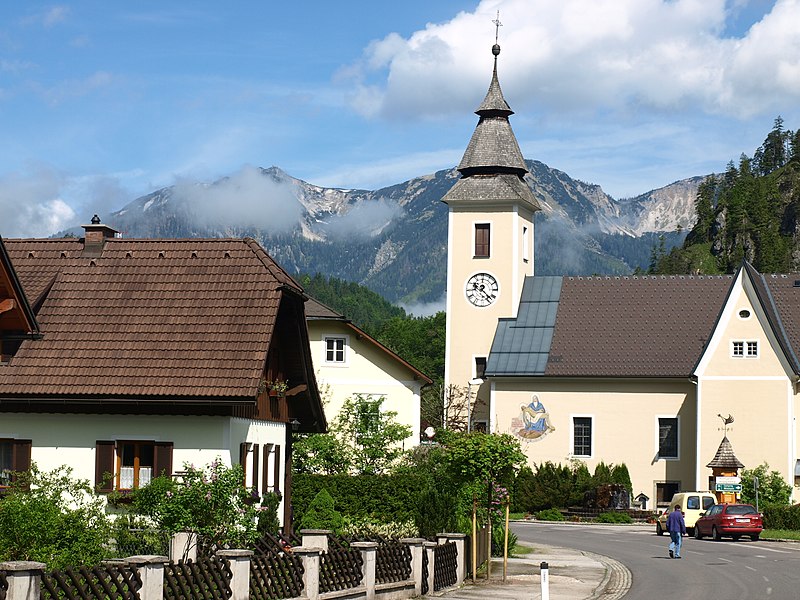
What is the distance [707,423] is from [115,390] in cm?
3589

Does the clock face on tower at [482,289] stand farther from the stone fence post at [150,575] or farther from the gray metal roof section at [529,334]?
the stone fence post at [150,575]

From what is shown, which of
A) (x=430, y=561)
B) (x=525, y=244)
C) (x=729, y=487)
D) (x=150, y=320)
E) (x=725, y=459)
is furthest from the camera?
(x=525, y=244)

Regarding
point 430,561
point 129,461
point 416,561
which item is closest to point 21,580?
point 416,561

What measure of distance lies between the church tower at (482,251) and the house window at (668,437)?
947 centimetres

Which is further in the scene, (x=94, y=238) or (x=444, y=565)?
(x=94, y=238)

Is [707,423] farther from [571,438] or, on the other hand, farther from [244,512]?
[244,512]

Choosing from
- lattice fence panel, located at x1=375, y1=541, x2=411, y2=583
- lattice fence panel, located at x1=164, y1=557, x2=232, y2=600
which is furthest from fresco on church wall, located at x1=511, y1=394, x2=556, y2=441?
lattice fence panel, located at x1=164, y1=557, x2=232, y2=600

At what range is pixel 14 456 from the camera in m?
29.5

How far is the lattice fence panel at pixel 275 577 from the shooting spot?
18172 mm

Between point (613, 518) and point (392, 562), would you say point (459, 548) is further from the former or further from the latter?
point (613, 518)

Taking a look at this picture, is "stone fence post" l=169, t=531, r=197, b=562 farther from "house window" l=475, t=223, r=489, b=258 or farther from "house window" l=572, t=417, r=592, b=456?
"house window" l=475, t=223, r=489, b=258

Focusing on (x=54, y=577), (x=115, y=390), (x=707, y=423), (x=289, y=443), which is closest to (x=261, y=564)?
(x=54, y=577)

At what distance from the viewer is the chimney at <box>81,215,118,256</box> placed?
110ft

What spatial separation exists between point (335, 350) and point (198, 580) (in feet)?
123
